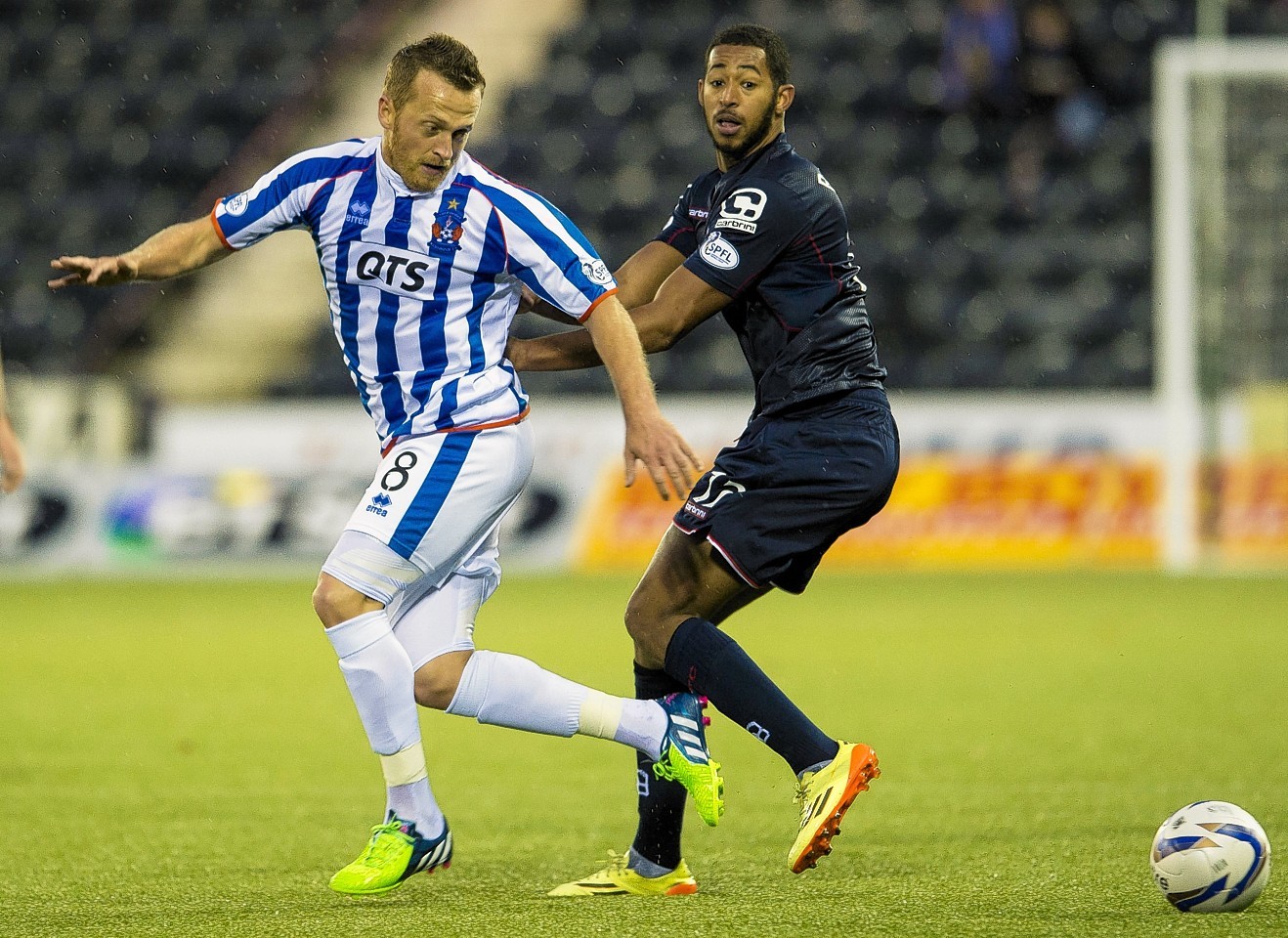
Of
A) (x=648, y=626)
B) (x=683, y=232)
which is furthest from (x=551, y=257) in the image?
(x=648, y=626)

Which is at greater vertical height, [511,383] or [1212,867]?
[511,383]

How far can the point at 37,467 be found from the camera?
1405cm

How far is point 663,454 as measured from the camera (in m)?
4.14

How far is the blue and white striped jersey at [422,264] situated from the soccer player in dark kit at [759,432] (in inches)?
8.6

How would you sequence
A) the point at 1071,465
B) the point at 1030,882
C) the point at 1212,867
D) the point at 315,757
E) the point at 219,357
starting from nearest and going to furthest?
1. the point at 1212,867
2. the point at 1030,882
3. the point at 315,757
4. the point at 1071,465
5. the point at 219,357

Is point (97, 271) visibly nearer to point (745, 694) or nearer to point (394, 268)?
point (394, 268)

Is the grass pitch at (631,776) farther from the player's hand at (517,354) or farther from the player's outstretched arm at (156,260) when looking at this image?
the player's outstretched arm at (156,260)

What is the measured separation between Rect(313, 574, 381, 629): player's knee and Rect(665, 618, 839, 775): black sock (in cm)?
77

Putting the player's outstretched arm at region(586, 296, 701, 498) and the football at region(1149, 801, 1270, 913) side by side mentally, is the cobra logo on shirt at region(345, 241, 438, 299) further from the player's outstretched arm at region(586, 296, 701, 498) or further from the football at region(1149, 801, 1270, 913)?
the football at region(1149, 801, 1270, 913)

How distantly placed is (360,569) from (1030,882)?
69.0 inches

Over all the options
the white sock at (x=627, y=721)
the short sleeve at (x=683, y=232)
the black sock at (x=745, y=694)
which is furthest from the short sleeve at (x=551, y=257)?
the white sock at (x=627, y=721)

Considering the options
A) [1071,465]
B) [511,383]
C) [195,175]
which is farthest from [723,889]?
[195,175]

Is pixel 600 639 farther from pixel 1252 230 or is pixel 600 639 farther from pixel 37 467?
pixel 1252 230

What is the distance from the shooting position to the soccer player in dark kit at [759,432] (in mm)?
4406
